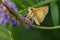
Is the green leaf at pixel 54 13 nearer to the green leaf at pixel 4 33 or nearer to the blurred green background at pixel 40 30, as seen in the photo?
the blurred green background at pixel 40 30

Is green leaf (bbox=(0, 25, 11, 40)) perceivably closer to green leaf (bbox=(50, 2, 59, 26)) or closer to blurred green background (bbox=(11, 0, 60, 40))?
blurred green background (bbox=(11, 0, 60, 40))

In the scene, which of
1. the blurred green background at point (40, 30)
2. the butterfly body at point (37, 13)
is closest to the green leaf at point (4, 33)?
the blurred green background at point (40, 30)

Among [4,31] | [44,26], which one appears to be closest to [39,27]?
[44,26]

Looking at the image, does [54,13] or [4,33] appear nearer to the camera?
[54,13]

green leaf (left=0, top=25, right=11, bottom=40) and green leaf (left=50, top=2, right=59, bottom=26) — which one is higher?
green leaf (left=50, top=2, right=59, bottom=26)

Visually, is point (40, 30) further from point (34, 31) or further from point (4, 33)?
point (4, 33)

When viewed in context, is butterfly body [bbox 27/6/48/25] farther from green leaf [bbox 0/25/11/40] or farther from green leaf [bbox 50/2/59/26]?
green leaf [bbox 0/25/11/40]

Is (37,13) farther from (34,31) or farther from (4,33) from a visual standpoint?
(4,33)

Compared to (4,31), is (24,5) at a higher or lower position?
higher

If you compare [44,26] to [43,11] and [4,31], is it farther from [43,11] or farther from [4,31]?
[4,31]

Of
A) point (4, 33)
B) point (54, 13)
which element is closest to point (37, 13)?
point (54, 13)

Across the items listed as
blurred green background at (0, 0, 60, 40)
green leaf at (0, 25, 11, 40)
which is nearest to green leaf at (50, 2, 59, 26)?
blurred green background at (0, 0, 60, 40)
